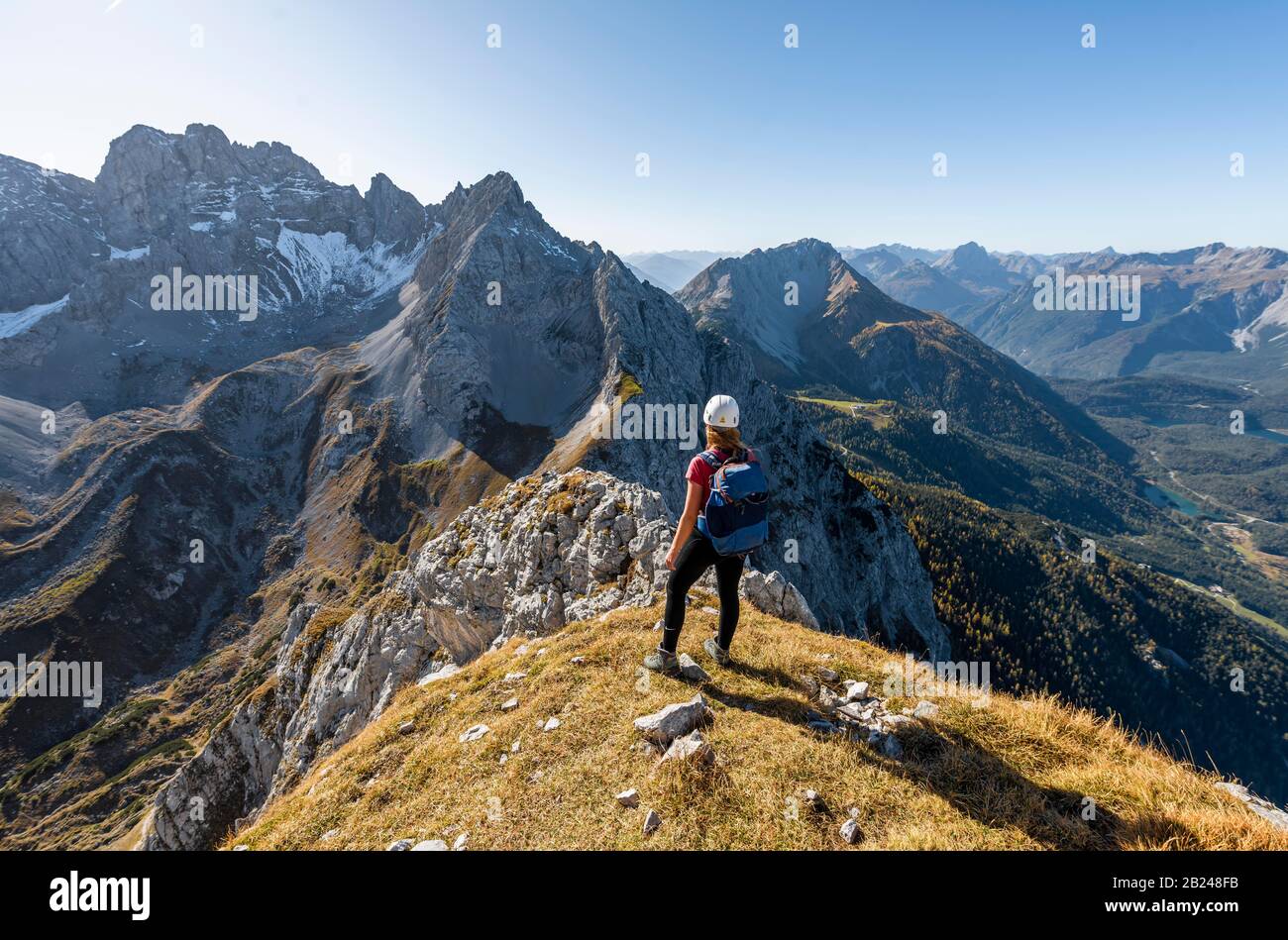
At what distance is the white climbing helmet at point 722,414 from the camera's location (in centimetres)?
930

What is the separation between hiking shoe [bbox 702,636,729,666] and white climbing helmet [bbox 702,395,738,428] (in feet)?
15.9

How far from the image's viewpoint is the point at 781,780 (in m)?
7.20

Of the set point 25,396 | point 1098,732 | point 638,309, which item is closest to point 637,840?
point 1098,732

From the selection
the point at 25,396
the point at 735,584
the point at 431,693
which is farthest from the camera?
the point at 25,396

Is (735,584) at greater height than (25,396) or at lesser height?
lesser

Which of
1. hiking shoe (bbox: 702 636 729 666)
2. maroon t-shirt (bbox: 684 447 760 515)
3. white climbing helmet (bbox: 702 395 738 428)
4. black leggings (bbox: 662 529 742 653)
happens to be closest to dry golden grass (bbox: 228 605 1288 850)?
hiking shoe (bbox: 702 636 729 666)

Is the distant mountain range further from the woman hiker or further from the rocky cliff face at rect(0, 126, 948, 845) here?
the woman hiker

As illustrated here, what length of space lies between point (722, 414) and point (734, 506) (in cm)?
174

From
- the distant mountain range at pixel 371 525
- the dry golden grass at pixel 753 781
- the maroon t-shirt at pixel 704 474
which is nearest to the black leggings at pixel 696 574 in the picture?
the maroon t-shirt at pixel 704 474

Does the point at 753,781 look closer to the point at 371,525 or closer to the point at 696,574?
the point at 696,574

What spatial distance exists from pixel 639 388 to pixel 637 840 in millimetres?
98479

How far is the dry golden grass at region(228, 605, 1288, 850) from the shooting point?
617 cm

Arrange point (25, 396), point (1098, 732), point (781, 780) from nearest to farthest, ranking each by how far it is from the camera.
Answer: point (781, 780) → point (1098, 732) → point (25, 396)
